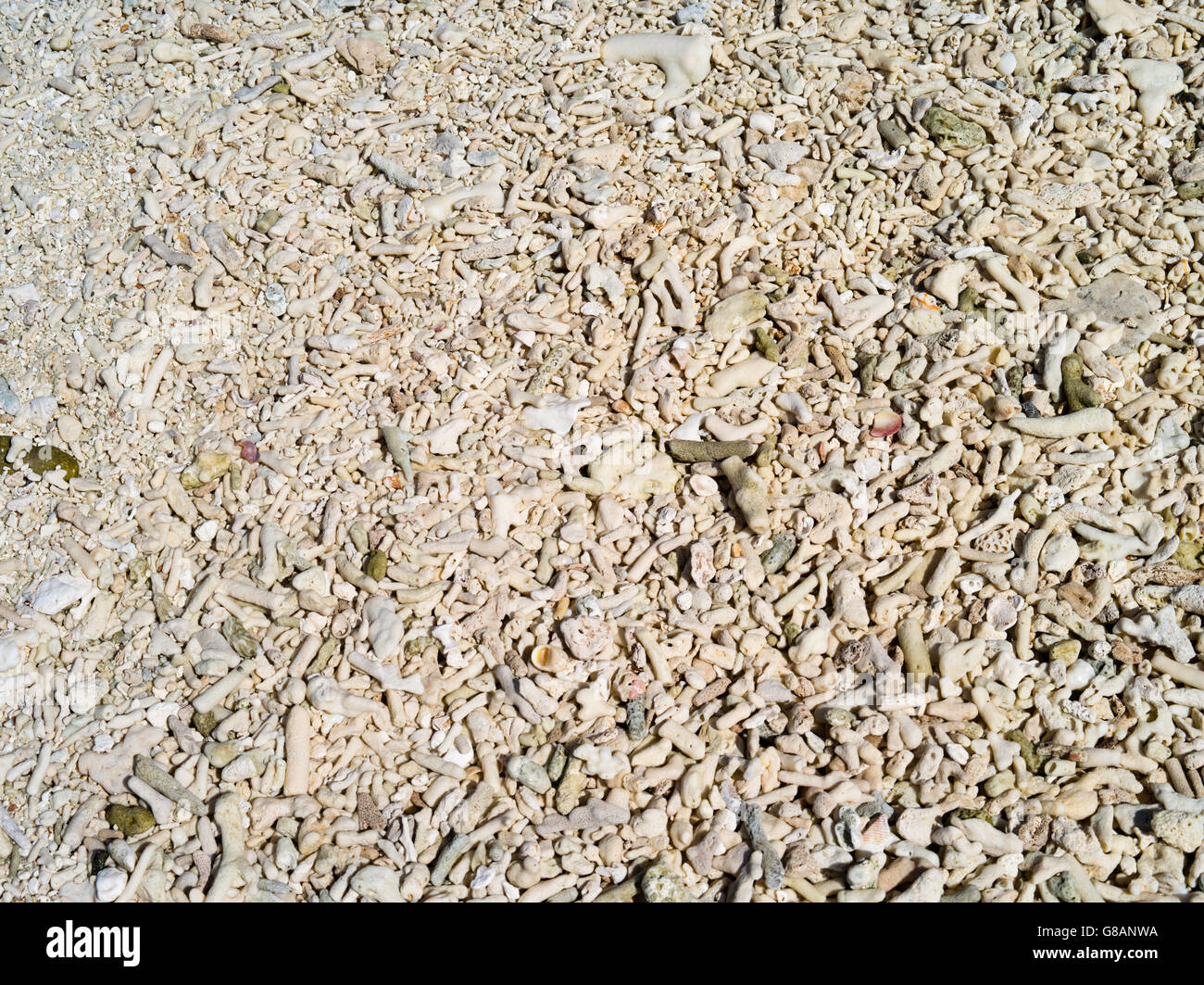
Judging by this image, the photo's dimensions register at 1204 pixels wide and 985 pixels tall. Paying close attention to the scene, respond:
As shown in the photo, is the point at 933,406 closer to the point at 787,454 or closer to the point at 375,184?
the point at 787,454

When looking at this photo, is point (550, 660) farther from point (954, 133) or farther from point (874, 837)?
point (954, 133)

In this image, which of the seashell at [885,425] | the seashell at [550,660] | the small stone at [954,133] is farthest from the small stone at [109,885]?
the small stone at [954,133]

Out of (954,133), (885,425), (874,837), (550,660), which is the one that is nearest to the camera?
(874,837)

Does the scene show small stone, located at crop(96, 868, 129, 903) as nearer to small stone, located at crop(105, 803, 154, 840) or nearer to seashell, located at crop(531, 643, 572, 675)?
small stone, located at crop(105, 803, 154, 840)

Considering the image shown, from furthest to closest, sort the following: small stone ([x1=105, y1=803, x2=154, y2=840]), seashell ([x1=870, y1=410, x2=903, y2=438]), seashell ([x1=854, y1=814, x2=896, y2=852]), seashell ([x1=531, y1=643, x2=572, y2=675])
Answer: seashell ([x1=870, y1=410, x2=903, y2=438]) → seashell ([x1=531, y1=643, x2=572, y2=675]) → small stone ([x1=105, y1=803, x2=154, y2=840]) → seashell ([x1=854, y1=814, x2=896, y2=852])

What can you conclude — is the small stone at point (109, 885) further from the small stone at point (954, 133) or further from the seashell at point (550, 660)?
the small stone at point (954, 133)

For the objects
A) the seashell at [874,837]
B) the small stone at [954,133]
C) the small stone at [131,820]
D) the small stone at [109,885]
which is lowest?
the small stone at [109,885]

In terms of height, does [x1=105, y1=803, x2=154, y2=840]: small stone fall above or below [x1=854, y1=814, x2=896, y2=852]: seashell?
below

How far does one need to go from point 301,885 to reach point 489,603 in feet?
3.18

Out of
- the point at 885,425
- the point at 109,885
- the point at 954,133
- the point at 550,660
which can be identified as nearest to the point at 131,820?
the point at 109,885

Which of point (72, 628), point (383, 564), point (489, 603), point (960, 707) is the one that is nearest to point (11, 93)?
point (72, 628)

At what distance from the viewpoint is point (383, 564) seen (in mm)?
3135

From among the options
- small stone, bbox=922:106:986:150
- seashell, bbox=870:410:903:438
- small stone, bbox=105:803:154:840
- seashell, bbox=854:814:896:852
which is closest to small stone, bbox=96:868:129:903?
small stone, bbox=105:803:154:840

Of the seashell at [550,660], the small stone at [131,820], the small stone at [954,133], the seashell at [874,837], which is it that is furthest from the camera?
the small stone at [954,133]
